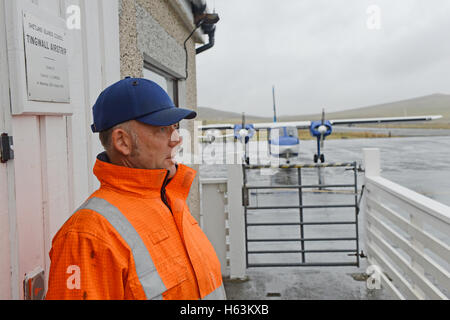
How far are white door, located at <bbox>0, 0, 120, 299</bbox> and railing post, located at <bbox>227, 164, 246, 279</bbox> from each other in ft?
10.1

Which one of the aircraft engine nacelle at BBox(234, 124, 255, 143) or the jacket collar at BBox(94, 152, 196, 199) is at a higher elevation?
the aircraft engine nacelle at BBox(234, 124, 255, 143)

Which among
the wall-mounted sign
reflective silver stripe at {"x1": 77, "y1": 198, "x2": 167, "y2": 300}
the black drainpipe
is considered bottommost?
reflective silver stripe at {"x1": 77, "y1": 198, "x2": 167, "y2": 300}

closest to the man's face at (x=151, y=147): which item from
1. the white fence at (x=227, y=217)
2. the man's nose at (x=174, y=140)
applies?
the man's nose at (x=174, y=140)

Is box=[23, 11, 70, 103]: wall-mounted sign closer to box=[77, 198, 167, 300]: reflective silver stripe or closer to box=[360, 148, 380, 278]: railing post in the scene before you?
box=[77, 198, 167, 300]: reflective silver stripe

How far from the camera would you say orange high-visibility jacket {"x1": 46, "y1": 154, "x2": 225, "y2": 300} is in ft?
3.30

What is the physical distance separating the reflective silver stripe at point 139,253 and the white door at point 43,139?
1.48ft

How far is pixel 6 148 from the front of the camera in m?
1.30

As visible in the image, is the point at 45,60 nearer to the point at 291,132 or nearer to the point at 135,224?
the point at 135,224

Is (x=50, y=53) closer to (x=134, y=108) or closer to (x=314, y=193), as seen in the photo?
(x=134, y=108)

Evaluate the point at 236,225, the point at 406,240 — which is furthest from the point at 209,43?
the point at 406,240

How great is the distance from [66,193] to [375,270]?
406 cm

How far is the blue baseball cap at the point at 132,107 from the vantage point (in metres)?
1.24

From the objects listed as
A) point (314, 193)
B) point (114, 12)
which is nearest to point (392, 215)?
point (114, 12)

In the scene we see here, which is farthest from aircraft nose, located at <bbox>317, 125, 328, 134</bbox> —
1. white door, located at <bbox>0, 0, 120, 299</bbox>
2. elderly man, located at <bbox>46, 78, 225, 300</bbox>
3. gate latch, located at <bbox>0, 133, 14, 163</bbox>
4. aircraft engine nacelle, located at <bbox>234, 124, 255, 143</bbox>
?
gate latch, located at <bbox>0, 133, 14, 163</bbox>
